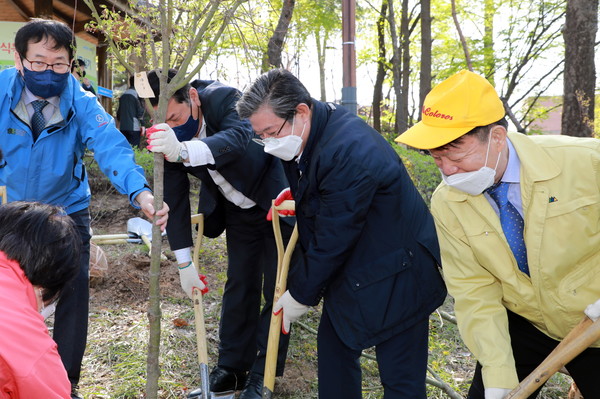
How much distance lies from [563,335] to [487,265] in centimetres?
43

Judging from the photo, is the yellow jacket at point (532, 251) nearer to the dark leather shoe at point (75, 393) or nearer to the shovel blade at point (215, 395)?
the shovel blade at point (215, 395)

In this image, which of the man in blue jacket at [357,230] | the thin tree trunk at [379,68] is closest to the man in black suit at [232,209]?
the man in blue jacket at [357,230]

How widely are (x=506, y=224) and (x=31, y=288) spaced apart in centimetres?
175

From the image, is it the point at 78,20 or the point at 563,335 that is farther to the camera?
the point at 78,20

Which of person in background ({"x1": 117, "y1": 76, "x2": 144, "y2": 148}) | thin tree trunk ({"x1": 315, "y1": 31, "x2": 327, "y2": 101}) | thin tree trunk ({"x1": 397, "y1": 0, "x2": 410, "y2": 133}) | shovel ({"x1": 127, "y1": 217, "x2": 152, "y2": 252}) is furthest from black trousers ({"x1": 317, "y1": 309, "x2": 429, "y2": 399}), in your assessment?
thin tree trunk ({"x1": 315, "y1": 31, "x2": 327, "y2": 101})

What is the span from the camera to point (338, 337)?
2.61 metres

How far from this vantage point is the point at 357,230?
2338mm

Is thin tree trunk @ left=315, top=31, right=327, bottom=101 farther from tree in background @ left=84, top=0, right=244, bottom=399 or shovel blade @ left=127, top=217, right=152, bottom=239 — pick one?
tree in background @ left=84, top=0, right=244, bottom=399

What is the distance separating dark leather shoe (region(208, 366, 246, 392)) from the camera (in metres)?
3.55

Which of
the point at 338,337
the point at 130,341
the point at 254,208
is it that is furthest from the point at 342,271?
the point at 130,341

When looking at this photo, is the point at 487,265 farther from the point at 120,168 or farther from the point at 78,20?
the point at 78,20

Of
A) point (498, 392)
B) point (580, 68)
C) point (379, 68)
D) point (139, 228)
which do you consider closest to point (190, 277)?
point (498, 392)

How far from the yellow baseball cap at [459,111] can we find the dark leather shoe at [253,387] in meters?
2.00

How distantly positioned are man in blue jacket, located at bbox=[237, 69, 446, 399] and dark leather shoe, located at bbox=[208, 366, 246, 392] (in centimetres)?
127
